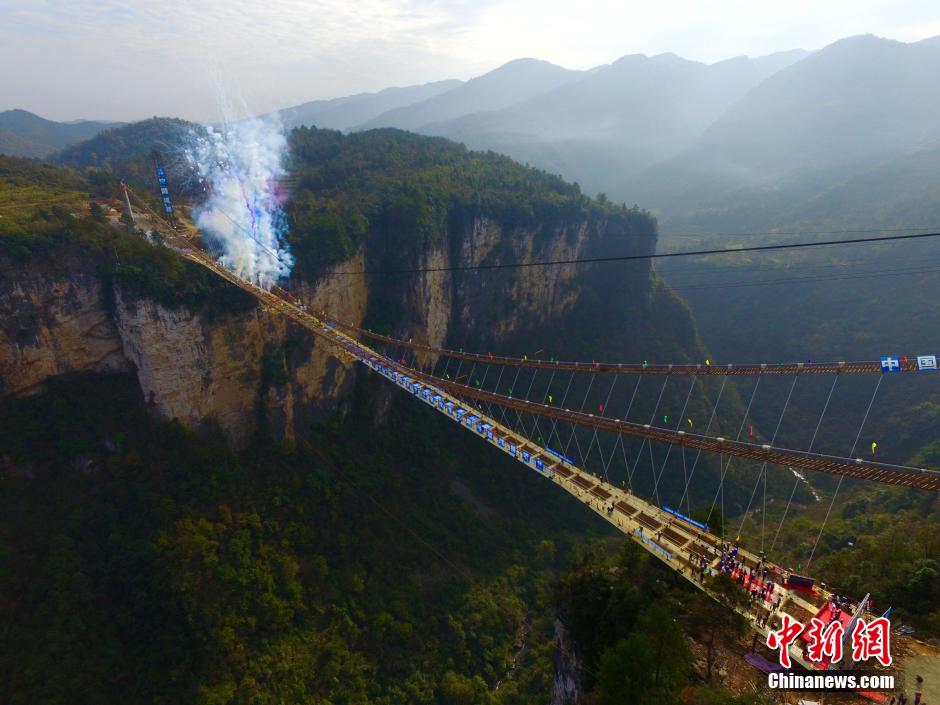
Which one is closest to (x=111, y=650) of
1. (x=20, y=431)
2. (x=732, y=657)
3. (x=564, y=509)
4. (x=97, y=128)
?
(x=20, y=431)

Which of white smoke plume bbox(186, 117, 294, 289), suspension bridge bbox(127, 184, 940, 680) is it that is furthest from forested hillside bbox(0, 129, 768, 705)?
white smoke plume bbox(186, 117, 294, 289)

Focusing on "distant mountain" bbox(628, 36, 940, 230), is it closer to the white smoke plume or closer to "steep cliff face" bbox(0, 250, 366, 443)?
the white smoke plume

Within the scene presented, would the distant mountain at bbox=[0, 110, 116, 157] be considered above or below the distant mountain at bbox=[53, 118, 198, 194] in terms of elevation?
above

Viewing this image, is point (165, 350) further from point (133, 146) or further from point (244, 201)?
point (133, 146)

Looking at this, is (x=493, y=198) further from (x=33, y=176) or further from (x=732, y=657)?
(x=732, y=657)

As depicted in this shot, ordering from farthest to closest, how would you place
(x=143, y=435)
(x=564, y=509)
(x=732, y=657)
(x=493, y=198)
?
(x=493, y=198) → (x=564, y=509) → (x=143, y=435) → (x=732, y=657)

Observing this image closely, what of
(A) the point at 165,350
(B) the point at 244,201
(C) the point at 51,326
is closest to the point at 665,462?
(A) the point at 165,350
